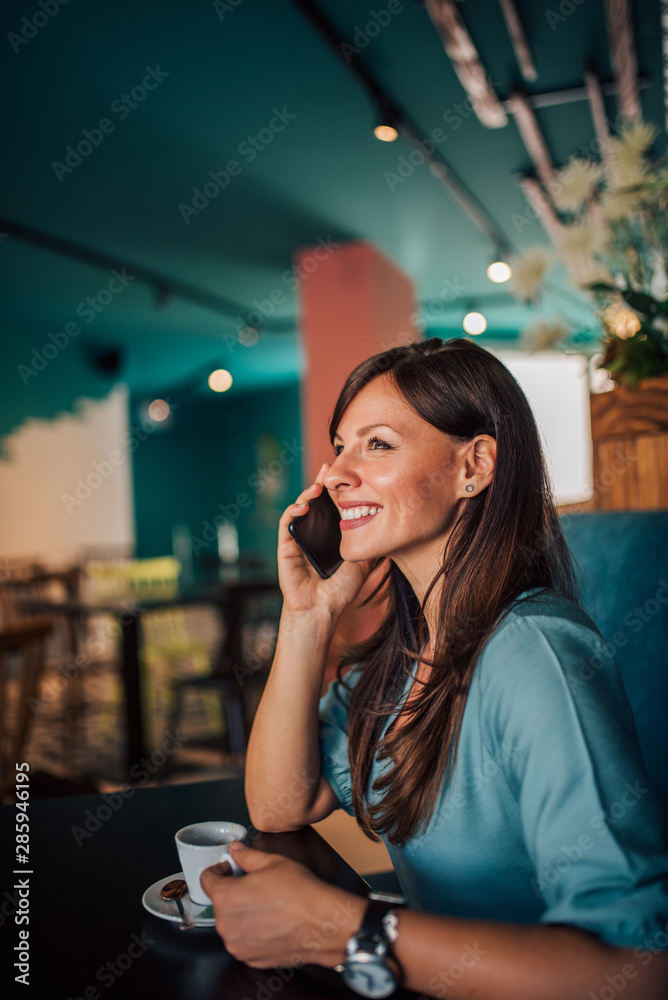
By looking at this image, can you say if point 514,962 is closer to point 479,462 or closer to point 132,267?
point 479,462

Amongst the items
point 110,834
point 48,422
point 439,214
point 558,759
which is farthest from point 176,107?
point 48,422

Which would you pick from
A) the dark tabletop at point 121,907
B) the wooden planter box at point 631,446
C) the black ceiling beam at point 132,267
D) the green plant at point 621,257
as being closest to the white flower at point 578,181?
the green plant at point 621,257

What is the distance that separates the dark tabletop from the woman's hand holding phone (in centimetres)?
36

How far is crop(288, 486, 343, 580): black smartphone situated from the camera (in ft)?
4.13

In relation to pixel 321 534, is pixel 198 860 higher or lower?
lower

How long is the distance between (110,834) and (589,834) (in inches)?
27.8

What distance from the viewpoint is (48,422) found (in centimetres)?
838

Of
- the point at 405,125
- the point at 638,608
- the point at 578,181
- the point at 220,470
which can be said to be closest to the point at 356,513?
the point at 638,608

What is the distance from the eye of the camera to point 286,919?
0.72 metres

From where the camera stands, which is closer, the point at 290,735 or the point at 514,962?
the point at 514,962

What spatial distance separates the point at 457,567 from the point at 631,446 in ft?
3.83

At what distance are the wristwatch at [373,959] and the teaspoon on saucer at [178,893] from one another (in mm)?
190

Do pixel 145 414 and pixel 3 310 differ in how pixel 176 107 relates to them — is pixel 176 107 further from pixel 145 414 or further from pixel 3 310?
pixel 145 414

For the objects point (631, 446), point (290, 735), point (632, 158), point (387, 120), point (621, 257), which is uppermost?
point (387, 120)
